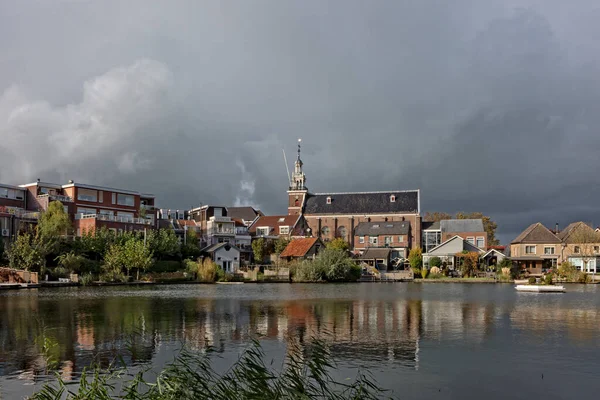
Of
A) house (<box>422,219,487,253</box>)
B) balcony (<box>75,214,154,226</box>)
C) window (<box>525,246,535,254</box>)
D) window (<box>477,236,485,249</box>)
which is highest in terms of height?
balcony (<box>75,214,154,226</box>)

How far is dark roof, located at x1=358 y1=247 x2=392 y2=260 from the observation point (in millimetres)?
85938

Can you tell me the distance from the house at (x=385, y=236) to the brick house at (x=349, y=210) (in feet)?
4.49

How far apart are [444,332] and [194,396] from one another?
14805 millimetres

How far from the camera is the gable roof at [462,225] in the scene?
90.4 m

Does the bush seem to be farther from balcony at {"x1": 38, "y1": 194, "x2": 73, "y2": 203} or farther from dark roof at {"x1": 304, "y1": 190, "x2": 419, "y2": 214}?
dark roof at {"x1": 304, "y1": 190, "x2": 419, "y2": 214}

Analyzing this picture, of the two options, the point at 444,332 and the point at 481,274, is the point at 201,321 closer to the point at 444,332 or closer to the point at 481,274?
the point at 444,332

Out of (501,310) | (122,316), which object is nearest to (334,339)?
(122,316)

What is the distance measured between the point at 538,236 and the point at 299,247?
107 feet

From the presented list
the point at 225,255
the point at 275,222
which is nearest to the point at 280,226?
the point at 275,222

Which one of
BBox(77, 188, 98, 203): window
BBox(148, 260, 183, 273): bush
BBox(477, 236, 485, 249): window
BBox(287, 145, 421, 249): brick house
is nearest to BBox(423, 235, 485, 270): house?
BBox(477, 236, 485, 249): window

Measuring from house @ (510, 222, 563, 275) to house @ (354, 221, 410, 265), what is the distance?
671 inches

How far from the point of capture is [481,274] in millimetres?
74250

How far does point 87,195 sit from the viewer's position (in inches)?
2726

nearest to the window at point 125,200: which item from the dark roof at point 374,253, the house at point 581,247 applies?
the dark roof at point 374,253
